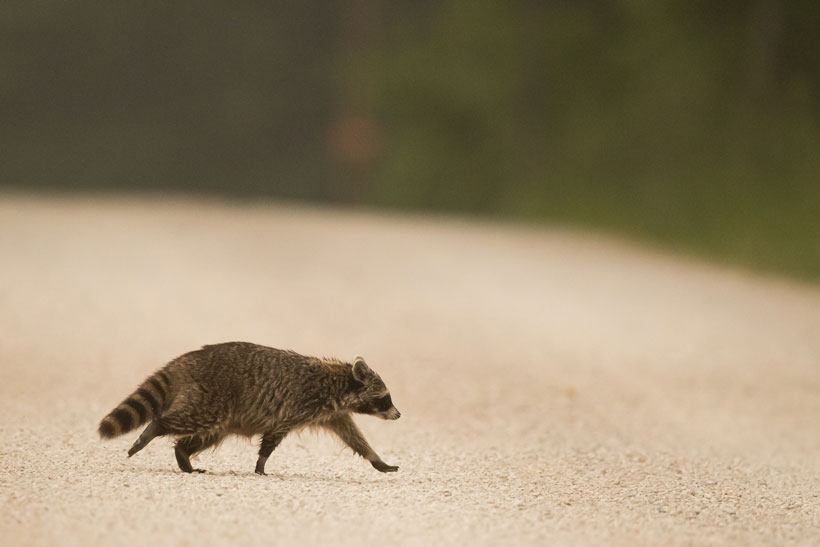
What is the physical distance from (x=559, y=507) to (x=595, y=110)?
20.8 meters

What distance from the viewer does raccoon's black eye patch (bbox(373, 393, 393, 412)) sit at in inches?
257

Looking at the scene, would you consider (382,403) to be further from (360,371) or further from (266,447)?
(266,447)

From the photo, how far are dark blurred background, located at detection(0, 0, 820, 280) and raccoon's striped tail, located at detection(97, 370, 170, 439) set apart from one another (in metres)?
12.0

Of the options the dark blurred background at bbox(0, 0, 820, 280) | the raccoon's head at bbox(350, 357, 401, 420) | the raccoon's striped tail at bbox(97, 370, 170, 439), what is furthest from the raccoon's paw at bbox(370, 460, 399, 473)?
the dark blurred background at bbox(0, 0, 820, 280)

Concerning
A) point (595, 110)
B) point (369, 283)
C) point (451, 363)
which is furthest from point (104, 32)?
point (451, 363)

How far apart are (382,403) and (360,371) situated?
228 mm

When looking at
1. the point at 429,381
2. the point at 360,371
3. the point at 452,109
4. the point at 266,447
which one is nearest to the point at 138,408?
the point at 266,447

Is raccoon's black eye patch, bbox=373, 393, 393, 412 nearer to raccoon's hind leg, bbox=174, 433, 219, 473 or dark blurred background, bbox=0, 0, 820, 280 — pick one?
raccoon's hind leg, bbox=174, 433, 219, 473

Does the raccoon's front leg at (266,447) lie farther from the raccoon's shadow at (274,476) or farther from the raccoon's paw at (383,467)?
the raccoon's paw at (383,467)

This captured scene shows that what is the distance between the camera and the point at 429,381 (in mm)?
9570

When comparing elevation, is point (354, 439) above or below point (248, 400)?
below

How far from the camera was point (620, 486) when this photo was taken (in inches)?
256

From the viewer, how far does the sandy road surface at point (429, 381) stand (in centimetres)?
554

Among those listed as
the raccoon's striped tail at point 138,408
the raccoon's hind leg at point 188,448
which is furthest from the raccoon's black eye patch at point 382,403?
the raccoon's striped tail at point 138,408
